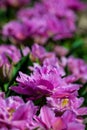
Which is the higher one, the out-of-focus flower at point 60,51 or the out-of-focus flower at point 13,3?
the out-of-focus flower at point 60,51

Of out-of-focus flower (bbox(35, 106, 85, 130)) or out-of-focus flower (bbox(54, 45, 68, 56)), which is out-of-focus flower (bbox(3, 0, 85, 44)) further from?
out-of-focus flower (bbox(35, 106, 85, 130))

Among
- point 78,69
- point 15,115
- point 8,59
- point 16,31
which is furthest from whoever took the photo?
point 16,31

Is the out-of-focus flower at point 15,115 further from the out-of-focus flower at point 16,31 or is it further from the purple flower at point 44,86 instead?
the out-of-focus flower at point 16,31

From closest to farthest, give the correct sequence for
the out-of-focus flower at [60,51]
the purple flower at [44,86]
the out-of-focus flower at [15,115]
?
the out-of-focus flower at [15,115] → the purple flower at [44,86] → the out-of-focus flower at [60,51]

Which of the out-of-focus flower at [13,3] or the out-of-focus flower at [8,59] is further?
the out-of-focus flower at [13,3]

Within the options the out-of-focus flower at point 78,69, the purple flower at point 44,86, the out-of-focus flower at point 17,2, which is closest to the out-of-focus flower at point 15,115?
the purple flower at point 44,86

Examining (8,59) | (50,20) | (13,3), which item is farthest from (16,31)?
(13,3)

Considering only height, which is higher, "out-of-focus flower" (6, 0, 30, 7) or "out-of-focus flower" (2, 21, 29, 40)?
"out-of-focus flower" (2, 21, 29, 40)

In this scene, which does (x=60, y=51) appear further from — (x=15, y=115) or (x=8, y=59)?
(x=15, y=115)

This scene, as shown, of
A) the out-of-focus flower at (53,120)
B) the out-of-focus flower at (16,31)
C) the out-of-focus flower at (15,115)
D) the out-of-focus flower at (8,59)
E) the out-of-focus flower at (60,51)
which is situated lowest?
the out-of-focus flower at (60,51)

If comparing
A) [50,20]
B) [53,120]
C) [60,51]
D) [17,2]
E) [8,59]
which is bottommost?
[17,2]

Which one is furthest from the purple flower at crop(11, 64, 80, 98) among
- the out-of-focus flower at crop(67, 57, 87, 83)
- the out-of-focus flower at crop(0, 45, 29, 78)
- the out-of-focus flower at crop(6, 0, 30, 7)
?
the out-of-focus flower at crop(6, 0, 30, 7)
